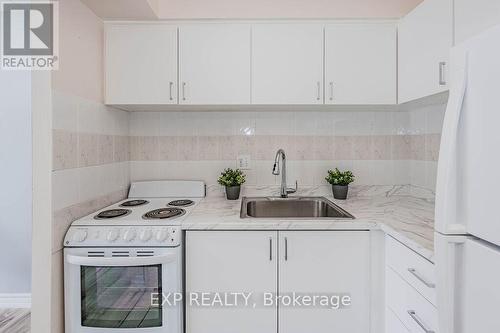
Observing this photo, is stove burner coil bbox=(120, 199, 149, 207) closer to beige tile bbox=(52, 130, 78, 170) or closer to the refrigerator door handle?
beige tile bbox=(52, 130, 78, 170)

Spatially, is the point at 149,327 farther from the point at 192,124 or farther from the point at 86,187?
the point at 192,124

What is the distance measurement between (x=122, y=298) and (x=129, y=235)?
1.06 ft

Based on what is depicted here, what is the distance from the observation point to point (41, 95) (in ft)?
4.27

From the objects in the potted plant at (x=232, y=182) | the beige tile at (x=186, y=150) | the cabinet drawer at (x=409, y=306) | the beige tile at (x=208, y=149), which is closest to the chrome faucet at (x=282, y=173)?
the potted plant at (x=232, y=182)

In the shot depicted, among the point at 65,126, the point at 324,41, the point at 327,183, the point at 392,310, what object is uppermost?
the point at 324,41

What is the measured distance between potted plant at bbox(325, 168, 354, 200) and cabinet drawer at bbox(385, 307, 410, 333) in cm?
78

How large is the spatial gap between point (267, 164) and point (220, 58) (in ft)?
2.69

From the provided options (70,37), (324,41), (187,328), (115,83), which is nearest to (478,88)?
(324,41)

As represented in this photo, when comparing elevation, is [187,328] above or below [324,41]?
below

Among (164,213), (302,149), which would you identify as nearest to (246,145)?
(302,149)

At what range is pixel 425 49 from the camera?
59.0 inches

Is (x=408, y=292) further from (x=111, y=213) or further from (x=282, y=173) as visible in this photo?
(x=111, y=213)

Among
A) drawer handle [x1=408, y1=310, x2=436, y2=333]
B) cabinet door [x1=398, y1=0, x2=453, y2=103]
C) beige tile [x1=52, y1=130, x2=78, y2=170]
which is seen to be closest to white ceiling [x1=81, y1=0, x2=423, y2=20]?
cabinet door [x1=398, y1=0, x2=453, y2=103]

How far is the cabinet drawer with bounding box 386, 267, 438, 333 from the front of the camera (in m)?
1.06
